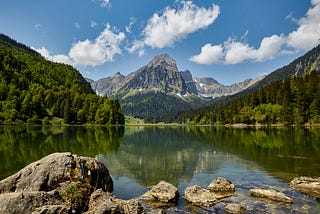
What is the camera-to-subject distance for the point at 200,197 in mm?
23172

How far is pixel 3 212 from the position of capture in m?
13.5

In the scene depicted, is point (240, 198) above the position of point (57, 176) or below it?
below

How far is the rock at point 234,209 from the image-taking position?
20.2 metres

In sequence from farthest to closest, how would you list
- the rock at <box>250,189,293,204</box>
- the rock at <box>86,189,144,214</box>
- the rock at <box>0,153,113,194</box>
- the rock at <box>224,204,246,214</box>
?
the rock at <box>250,189,293,204</box> → the rock at <box>224,204,246,214</box> → the rock at <box>0,153,113,194</box> → the rock at <box>86,189,144,214</box>

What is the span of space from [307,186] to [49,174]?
77.7 feet

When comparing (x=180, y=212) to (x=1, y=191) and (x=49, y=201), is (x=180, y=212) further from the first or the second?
(x=1, y=191)

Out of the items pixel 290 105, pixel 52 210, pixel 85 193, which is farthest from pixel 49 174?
→ pixel 290 105

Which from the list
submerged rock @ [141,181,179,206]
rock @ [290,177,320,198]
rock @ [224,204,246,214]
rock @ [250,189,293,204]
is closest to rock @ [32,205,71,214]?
submerged rock @ [141,181,179,206]

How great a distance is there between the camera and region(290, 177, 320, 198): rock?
2512cm

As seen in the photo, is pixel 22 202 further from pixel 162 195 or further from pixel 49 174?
pixel 162 195

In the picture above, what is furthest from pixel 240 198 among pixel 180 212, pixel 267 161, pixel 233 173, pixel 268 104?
pixel 268 104

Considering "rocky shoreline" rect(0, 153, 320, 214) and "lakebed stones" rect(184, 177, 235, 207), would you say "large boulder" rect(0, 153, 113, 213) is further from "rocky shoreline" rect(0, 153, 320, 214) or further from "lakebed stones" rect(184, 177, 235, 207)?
"lakebed stones" rect(184, 177, 235, 207)

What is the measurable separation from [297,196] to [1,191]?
2434cm

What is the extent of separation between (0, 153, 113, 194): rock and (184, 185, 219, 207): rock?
8121mm
